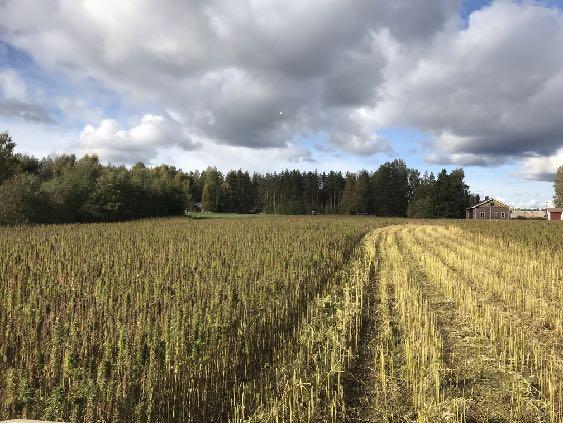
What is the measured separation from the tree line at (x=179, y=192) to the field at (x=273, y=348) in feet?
97.2

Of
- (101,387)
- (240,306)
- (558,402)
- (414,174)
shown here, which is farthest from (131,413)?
(414,174)

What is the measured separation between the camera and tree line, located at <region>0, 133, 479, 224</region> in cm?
3672

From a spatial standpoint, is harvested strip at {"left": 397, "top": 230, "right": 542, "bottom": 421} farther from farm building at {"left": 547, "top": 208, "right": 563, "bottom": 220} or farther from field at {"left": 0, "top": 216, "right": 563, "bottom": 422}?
farm building at {"left": 547, "top": 208, "right": 563, "bottom": 220}

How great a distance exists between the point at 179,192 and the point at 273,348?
6451 centimetres

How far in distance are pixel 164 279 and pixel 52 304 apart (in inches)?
Answer: 128

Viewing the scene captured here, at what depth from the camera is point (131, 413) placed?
4.48m

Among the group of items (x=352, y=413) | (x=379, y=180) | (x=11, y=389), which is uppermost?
(x=379, y=180)

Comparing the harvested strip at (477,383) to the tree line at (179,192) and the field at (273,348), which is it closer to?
the field at (273,348)

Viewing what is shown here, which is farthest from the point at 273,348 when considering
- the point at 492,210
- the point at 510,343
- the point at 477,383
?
the point at 492,210

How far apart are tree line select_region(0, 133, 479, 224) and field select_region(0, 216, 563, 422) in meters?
29.6

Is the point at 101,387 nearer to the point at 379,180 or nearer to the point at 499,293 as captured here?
the point at 499,293

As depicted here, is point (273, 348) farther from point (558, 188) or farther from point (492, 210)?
point (558, 188)

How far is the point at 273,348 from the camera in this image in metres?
6.55

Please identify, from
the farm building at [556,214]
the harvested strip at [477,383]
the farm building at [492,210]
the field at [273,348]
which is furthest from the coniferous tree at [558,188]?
the harvested strip at [477,383]
